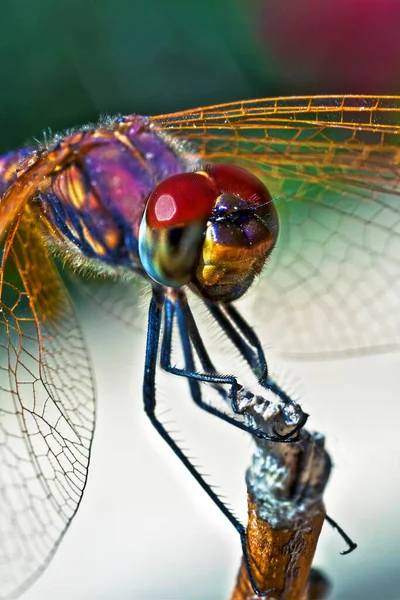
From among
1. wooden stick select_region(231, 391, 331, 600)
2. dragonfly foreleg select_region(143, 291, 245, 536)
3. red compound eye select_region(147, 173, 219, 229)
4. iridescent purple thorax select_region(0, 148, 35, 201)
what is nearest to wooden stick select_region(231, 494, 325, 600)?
wooden stick select_region(231, 391, 331, 600)

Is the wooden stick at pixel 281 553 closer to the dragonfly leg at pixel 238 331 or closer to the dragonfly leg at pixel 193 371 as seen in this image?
the dragonfly leg at pixel 193 371

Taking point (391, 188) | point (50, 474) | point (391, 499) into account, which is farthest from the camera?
point (391, 499)

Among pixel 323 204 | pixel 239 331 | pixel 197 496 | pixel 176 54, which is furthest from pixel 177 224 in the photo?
pixel 176 54

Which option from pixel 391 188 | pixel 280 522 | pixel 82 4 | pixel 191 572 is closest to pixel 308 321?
pixel 391 188

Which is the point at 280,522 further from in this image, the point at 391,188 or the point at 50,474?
the point at 391,188

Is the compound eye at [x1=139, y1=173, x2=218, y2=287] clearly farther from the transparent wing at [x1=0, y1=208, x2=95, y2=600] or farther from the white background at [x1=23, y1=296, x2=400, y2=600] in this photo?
the white background at [x1=23, y1=296, x2=400, y2=600]

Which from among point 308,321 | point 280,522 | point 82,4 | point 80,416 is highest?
point 82,4

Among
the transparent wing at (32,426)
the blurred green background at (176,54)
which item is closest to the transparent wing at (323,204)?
the transparent wing at (32,426)
